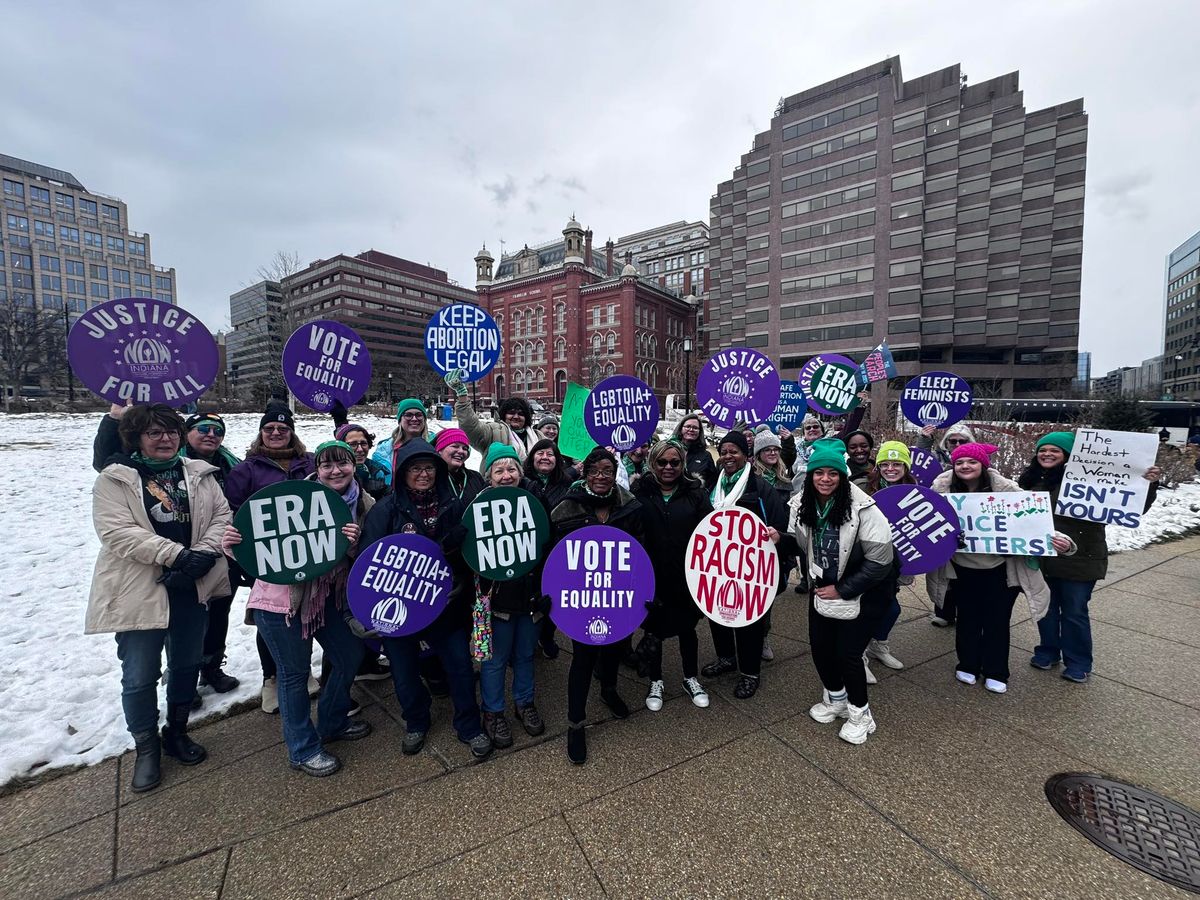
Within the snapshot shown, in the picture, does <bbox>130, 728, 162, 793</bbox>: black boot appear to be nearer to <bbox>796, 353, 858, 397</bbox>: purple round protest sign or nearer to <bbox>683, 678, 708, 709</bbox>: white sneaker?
<bbox>683, 678, 708, 709</bbox>: white sneaker

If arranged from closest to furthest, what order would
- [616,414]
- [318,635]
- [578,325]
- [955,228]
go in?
[318,635] < [616,414] < [955,228] < [578,325]

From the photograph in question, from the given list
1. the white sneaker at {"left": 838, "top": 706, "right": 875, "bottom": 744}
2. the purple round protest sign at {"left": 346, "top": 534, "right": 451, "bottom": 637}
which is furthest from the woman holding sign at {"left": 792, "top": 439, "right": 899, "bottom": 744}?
the purple round protest sign at {"left": 346, "top": 534, "right": 451, "bottom": 637}

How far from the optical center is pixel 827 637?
3391 millimetres

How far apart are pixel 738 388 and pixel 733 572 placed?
3.06 metres

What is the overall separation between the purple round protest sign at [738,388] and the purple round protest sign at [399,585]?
3833mm

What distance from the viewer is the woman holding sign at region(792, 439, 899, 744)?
3.17 meters

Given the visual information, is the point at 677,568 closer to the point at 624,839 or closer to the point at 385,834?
the point at 624,839

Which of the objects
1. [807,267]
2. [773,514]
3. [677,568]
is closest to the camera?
[677,568]

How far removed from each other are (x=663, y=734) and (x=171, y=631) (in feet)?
10.5

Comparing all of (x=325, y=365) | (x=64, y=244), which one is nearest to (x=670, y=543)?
(x=325, y=365)

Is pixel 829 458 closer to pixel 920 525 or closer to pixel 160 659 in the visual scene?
pixel 920 525

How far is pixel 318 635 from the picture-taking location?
3131mm

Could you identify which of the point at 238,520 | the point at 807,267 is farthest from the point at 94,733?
the point at 807,267

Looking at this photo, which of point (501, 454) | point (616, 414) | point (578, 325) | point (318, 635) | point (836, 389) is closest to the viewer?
point (318, 635)
